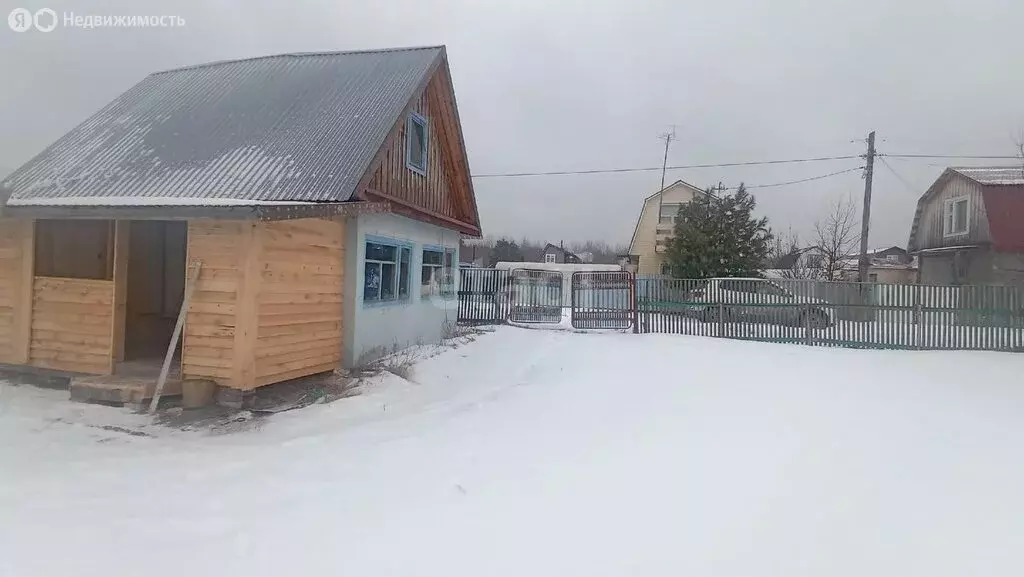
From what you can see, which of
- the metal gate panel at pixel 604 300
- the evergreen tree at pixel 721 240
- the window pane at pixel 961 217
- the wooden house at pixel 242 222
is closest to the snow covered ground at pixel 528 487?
the wooden house at pixel 242 222

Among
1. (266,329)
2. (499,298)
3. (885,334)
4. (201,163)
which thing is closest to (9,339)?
(201,163)

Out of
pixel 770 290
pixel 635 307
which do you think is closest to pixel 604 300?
pixel 635 307

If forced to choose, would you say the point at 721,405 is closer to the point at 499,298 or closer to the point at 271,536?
the point at 271,536

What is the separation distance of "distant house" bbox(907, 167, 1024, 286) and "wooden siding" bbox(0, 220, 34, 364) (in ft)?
90.1

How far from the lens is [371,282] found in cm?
943

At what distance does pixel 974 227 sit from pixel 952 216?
2194mm

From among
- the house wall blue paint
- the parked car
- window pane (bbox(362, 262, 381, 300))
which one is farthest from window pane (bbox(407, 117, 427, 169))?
the parked car

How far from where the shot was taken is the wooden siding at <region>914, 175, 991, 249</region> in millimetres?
21703

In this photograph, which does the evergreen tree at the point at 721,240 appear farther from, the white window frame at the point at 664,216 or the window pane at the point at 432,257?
the window pane at the point at 432,257

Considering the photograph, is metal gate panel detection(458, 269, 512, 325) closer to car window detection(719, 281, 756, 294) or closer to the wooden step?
car window detection(719, 281, 756, 294)

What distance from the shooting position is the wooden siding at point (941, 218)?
21.7 meters

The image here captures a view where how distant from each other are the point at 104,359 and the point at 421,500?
19.0 feet

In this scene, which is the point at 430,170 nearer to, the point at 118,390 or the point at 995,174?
the point at 118,390

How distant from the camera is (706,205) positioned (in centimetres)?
2694
